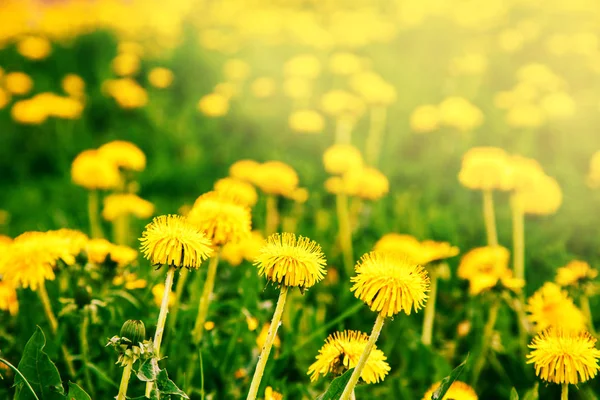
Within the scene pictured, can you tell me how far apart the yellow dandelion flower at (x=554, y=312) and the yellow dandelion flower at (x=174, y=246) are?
1.18m

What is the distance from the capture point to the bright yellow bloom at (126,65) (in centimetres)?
516

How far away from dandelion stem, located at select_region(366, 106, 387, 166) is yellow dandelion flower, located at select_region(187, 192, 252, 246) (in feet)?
7.92

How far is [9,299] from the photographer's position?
76.4 inches

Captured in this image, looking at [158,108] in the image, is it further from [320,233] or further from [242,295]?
[242,295]

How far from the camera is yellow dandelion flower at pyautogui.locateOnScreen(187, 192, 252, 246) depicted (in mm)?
1528

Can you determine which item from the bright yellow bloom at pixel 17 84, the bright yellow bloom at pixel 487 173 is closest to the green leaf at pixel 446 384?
the bright yellow bloom at pixel 487 173

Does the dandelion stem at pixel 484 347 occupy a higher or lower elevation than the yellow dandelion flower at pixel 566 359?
lower

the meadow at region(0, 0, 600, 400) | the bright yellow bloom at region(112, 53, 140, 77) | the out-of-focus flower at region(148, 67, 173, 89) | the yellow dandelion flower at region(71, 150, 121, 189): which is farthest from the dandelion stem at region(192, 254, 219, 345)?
the bright yellow bloom at region(112, 53, 140, 77)

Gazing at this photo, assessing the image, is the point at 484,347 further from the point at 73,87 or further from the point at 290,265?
the point at 73,87

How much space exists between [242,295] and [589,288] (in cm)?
115

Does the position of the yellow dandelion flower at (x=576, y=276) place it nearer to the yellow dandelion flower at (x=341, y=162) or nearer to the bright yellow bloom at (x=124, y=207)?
the yellow dandelion flower at (x=341, y=162)

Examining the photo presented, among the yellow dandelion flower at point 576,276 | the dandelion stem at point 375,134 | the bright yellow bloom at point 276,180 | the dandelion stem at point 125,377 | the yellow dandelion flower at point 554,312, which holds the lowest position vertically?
the dandelion stem at point 125,377

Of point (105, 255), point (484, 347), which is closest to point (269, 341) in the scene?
point (105, 255)

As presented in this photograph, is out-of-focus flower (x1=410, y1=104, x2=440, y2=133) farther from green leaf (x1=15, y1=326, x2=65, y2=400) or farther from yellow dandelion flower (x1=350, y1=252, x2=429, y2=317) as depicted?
green leaf (x1=15, y1=326, x2=65, y2=400)
